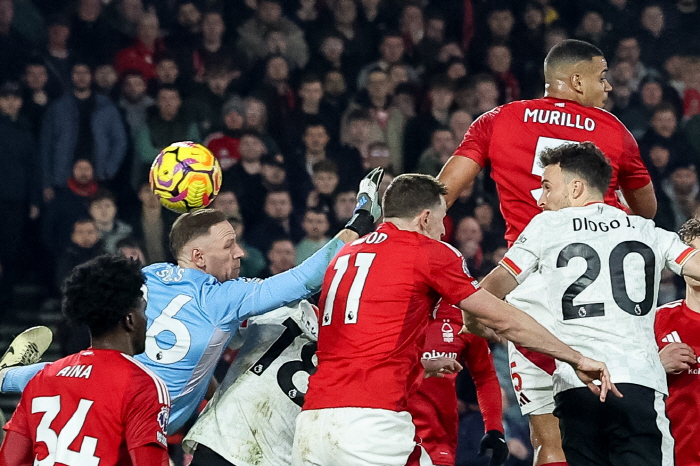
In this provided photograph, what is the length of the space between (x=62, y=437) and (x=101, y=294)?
0.57m

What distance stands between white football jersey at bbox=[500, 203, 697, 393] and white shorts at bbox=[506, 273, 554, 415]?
82cm

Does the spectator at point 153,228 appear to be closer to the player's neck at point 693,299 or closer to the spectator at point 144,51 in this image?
the spectator at point 144,51

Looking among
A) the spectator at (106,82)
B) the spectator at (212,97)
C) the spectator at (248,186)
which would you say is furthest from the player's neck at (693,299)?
the spectator at (106,82)

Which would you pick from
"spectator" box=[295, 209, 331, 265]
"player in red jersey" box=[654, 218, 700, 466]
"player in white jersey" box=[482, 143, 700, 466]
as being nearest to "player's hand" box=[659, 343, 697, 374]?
"player in red jersey" box=[654, 218, 700, 466]

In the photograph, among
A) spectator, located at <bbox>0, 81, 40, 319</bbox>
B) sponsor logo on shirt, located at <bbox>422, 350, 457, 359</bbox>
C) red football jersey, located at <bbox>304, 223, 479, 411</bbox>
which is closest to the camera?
red football jersey, located at <bbox>304, 223, 479, 411</bbox>

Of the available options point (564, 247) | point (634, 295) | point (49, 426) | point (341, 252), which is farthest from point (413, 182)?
point (49, 426)

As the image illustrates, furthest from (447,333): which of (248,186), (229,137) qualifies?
(229,137)

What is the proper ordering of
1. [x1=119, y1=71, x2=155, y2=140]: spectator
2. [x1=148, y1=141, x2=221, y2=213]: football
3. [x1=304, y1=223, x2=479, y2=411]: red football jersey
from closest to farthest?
1. [x1=304, y1=223, x2=479, y2=411]: red football jersey
2. [x1=148, y1=141, x2=221, y2=213]: football
3. [x1=119, y1=71, x2=155, y2=140]: spectator

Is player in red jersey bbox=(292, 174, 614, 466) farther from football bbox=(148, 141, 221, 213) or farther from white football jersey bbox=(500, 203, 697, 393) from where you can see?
football bbox=(148, 141, 221, 213)

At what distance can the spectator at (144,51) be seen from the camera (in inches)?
430

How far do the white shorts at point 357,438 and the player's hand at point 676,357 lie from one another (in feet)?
4.37

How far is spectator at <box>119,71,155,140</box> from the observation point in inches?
408

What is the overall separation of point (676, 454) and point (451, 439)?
152cm

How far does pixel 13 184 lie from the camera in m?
9.71
